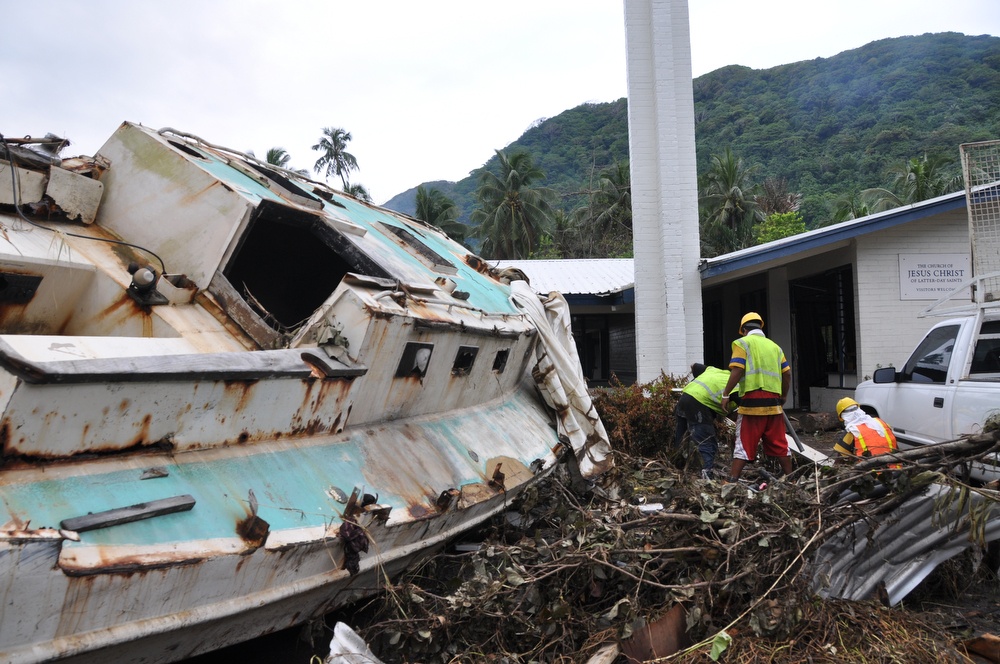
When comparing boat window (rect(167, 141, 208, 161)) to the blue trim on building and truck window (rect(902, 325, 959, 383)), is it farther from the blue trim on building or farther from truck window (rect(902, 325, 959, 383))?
the blue trim on building

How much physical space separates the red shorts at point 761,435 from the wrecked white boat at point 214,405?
1563 millimetres

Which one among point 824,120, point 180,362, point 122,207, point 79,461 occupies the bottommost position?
point 79,461

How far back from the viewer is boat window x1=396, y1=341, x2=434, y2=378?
13.1 feet

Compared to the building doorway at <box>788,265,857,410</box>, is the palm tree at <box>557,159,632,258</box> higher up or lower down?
higher up

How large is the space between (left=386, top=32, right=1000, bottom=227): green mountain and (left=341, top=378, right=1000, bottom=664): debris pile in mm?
37849

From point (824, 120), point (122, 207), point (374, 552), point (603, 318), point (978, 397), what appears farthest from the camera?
point (824, 120)

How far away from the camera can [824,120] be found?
6594cm

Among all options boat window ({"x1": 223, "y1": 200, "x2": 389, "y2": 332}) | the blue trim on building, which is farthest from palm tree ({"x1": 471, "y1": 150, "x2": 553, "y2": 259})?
boat window ({"x1": 223, "y1": 200, "x2": 389, "y2": 332})

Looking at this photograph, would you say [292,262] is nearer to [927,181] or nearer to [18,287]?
[18,287]

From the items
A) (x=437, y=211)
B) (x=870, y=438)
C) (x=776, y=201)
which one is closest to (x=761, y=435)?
(x=870, y=438)

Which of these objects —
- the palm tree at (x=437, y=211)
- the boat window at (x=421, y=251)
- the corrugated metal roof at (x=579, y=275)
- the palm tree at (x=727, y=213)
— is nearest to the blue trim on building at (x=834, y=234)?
the corrugated metal roof at (x=579, y=275)

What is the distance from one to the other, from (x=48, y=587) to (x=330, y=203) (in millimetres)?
4109

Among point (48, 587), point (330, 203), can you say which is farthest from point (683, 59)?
point (48, 587)

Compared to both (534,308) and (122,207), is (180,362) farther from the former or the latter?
(534,308)
